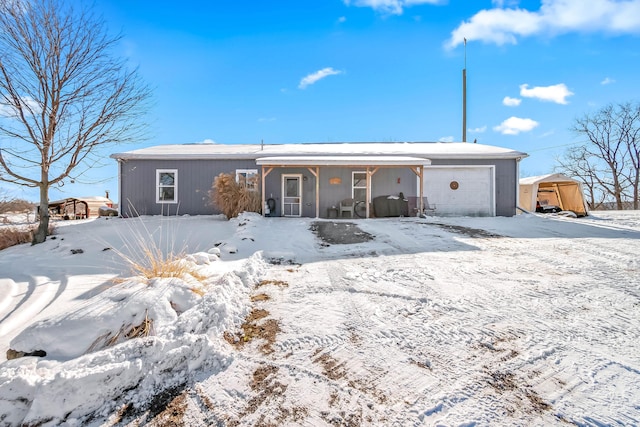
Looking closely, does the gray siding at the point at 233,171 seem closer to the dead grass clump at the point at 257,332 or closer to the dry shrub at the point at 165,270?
the dry shrub at the point at 165,270

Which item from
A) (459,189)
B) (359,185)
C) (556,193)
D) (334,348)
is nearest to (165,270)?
(334,348)

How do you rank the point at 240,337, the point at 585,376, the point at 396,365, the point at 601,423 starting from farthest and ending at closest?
the point at 240,337
the point at 396,365
the point at 585,376
the point at 601,423

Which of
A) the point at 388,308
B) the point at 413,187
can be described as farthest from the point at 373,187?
the point at 388,308

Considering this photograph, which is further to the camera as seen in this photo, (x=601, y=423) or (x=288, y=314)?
(x=288, y=314)

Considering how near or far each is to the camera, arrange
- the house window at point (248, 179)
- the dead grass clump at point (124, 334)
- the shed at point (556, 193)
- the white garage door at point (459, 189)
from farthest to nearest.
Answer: the shed at point (556, 193), the white garage door at point (459, 189), the house window at point (248, 179), the dead grass clump at point (124, 334)

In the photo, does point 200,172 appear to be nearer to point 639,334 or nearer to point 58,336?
point 58,336

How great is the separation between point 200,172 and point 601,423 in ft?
40.7

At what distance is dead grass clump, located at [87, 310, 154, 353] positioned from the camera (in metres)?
2.19

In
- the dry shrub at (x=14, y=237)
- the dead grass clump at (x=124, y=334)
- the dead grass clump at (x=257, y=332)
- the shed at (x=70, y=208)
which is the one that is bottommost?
the dead grass clump at (x=257, y=332)

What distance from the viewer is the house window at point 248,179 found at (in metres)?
9.67

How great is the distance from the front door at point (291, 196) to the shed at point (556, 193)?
9.59 metres

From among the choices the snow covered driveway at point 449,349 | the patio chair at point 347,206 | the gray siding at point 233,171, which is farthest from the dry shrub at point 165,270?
the gray siding at point 233,171

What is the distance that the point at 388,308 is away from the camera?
2.81m

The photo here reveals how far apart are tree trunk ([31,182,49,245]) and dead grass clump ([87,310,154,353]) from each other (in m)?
7.55
